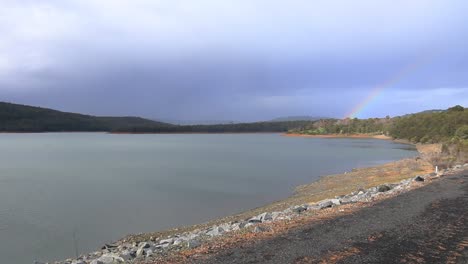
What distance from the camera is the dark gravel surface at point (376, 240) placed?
297 inches

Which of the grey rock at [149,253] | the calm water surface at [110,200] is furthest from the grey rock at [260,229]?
the calm water surface at [110,200]

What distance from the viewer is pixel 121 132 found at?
609ft

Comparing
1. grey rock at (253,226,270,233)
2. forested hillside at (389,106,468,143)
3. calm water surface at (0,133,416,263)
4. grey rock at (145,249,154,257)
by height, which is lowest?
calm water surface at (0,133,416,263)

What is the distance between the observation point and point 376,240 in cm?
867

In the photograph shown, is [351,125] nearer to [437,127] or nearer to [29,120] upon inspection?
[437,127]

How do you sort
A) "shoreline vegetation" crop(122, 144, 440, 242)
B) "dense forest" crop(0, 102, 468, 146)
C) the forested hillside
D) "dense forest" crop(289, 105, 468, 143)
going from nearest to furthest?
1. "shoreline vegetation" crop(122, 144, 440, 242)
2. the forested hillside
3. "dense forest" crop(289, 105, 468, 143)
4. "dense forest" crop(0, 102, 468, 146)

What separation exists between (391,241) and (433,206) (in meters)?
4.61

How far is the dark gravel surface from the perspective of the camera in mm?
7531

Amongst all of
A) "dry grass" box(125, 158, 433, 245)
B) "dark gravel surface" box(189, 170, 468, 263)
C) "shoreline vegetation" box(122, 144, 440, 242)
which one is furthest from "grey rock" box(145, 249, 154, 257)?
"dry grass" box(125, 158, 433, 245)

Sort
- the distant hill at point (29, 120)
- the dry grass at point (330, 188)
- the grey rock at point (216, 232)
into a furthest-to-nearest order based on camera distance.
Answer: the distant hill at point (29, 120)
the dry grass at point (330, 188)
the grey rock at point (216, 232)

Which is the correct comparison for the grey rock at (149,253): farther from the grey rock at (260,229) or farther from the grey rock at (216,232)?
the grey rock at (260,229)

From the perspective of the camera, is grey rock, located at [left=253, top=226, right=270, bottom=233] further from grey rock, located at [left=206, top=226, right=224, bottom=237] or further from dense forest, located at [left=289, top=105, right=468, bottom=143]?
dense forest, located at [left=289, top=105, right=468, bottom=143]

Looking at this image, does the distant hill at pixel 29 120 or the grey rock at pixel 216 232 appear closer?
the grey rock at pixel 216 232

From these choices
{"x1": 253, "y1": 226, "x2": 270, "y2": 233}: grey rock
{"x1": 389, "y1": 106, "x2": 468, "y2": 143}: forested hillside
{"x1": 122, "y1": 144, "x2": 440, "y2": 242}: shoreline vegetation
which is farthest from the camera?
{"x1": 389, "y1": 106, "x2": 468, "y2": 143}: forested hillside
